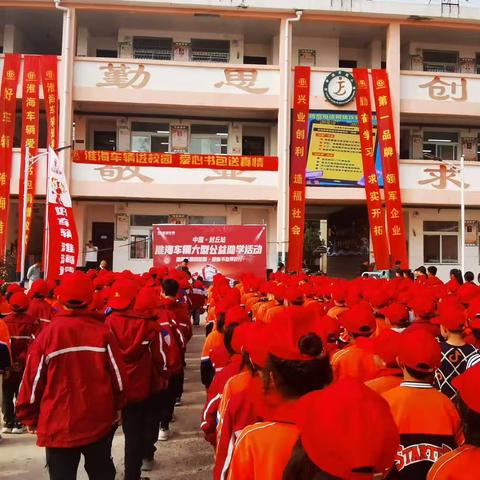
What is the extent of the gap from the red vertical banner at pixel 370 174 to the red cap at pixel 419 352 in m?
14.1

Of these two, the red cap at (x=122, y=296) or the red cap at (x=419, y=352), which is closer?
the red cap at (x=419, y=352)

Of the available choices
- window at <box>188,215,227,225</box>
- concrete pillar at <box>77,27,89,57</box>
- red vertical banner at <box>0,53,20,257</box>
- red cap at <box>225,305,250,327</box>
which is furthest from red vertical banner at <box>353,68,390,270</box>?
red cap at <box>225,305,250,327</box>

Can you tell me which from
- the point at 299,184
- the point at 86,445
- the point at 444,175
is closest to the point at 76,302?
the point at 86,445

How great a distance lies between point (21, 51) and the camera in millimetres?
18094

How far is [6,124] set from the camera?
15.7 metres

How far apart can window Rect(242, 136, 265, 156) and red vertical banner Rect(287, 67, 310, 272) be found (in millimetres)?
1945

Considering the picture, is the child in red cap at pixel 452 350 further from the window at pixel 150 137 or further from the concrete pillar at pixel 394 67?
the window at pixel 150 137

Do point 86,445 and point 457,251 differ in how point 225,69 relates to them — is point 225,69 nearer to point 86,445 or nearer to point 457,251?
point 457,251

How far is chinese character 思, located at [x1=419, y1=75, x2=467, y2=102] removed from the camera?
1705 cm

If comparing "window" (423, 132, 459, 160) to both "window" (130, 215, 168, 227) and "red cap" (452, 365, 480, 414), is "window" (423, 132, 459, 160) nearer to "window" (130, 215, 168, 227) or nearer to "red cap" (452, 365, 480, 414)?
"window" (130, 215, 168, 227)

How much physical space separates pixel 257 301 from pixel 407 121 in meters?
12.9

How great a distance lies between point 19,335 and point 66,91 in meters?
12.3

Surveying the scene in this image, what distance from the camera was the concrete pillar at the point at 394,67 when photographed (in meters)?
16.8

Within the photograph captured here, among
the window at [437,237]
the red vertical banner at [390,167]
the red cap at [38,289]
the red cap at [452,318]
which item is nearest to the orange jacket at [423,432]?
the red cap at [452,318]
